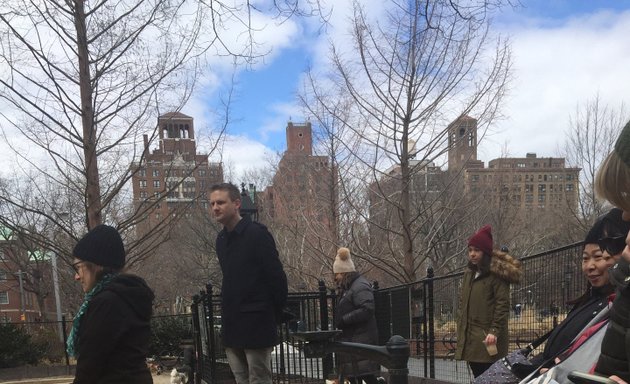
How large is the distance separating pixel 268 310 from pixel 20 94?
13.3ft

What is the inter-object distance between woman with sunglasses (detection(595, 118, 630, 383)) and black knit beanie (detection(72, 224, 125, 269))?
218 centimetres

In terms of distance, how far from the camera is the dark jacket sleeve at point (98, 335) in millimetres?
2205

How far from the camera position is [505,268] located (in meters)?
3.75

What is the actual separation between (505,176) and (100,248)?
20.8 meters

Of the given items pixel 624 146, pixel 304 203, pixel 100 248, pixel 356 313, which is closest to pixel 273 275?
pixel 356 313

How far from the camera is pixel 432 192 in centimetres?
1210

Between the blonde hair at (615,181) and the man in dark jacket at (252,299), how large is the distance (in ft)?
8.36

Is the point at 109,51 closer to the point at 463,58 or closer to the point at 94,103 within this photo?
the point at 94,103

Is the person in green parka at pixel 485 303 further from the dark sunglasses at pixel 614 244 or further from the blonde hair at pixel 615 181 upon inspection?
the blonde hair at pixel 615 181

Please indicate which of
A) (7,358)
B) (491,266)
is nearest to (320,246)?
(7,358)

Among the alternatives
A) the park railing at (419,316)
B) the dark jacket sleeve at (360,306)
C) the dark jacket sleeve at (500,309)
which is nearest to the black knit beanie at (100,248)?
the park railing at (419,316)

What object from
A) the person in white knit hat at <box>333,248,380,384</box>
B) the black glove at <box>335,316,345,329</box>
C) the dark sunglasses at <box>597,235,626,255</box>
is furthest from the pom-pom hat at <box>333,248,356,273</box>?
the dark sunglasses at <box>597,235,626,255</box>

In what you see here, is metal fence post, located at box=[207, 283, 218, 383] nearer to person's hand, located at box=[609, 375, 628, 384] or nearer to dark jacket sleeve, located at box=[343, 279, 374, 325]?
dark jacket sleeve, located at box=[343, 279, 374, 325]

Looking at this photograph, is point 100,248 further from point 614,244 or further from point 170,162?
point 170,162
